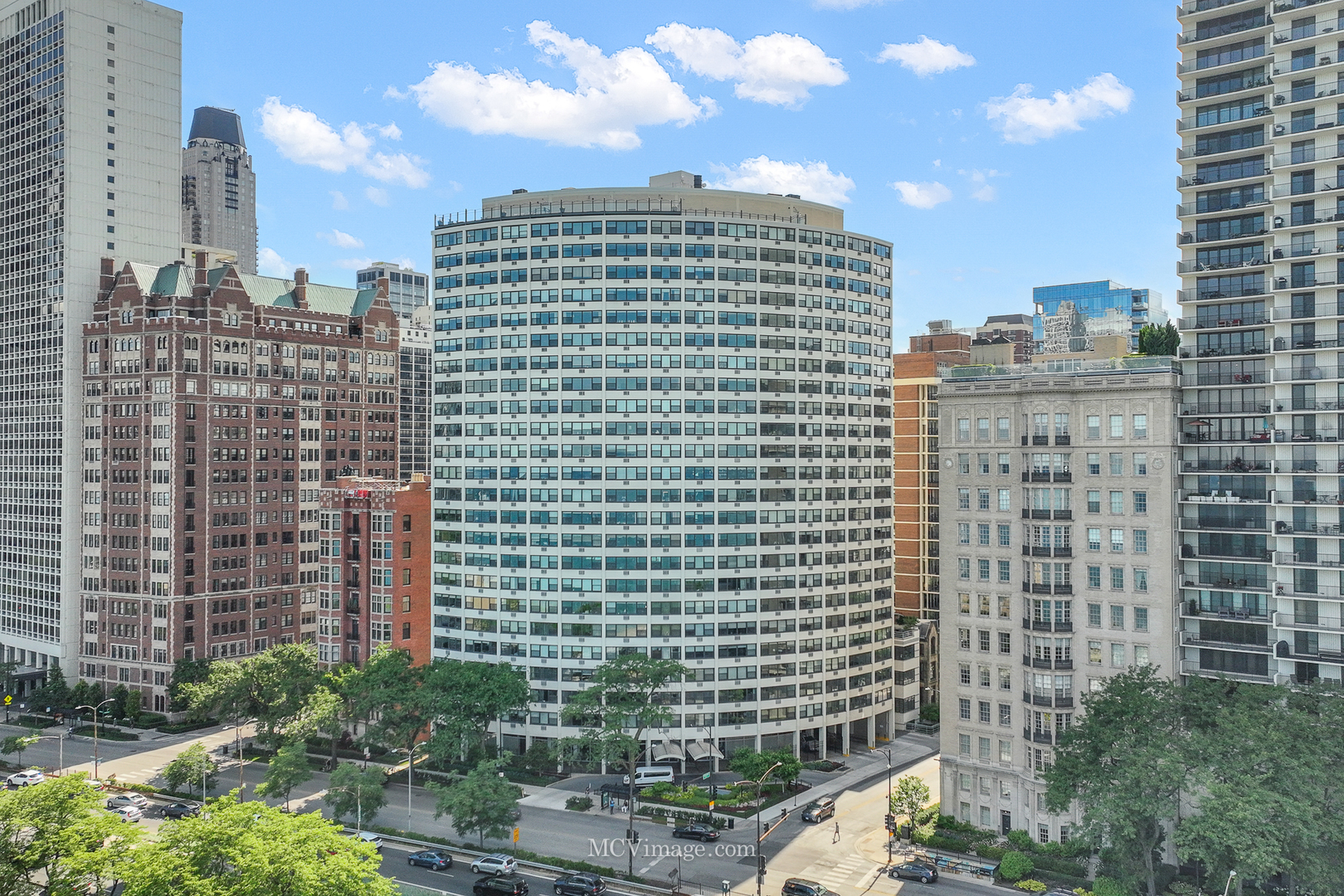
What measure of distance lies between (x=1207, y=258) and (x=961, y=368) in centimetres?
2554

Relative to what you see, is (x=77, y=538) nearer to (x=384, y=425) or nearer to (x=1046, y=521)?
(x=384, y=425)

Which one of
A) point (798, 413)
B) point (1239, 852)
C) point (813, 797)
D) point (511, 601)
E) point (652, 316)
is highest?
point (652, 316)

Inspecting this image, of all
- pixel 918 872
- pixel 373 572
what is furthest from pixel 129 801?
pixel 918 872

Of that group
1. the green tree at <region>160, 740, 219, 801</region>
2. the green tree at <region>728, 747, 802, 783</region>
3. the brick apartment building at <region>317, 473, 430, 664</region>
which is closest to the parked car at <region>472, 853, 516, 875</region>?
the green tree at <region>728, 747, 802, 783</region>

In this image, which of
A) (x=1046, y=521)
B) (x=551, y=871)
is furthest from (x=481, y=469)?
(x=1046, y=521)

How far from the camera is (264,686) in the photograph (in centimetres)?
12162

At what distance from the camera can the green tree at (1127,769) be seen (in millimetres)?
78312

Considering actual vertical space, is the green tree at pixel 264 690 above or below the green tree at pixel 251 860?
below

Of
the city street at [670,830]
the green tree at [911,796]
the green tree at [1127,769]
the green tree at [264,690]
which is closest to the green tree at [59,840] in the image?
the city street at [670,830]

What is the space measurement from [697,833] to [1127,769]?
134ft

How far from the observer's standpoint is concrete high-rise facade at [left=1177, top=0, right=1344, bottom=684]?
88625 mm

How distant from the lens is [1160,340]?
119562 mm

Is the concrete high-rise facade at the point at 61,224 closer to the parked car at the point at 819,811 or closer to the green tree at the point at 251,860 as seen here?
the green tree at the point at 251,860

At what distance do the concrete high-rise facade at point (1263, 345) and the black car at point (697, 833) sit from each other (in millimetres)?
47794
